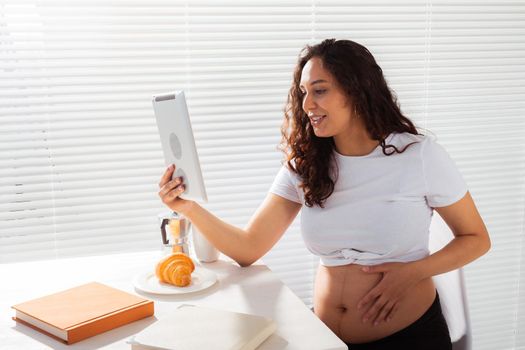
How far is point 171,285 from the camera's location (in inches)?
56.9

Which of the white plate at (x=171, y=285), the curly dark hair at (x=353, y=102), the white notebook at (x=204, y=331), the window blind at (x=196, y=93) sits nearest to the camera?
the white notebook at (x=204, y=331)

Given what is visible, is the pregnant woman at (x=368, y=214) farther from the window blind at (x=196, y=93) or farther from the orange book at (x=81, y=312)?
the window blind at (x=196, y=93)

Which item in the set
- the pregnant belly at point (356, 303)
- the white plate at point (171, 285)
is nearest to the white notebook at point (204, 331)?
the white plate at point (171, 285)

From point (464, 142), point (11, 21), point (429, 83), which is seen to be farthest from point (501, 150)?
point (11, 21)

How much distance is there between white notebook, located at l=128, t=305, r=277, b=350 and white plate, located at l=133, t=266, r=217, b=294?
195mm

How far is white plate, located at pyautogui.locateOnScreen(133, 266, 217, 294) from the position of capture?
141cm

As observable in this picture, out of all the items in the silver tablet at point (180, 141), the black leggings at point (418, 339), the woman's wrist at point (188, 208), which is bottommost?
the black leggings at point (418, 339)

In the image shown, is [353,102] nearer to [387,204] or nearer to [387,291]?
[387,204]

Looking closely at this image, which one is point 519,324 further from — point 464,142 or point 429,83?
point 429,83

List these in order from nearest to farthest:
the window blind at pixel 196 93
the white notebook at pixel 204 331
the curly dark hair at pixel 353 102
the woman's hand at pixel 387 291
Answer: the white notebook at pixel 204 331 < the woman's hand at pixel 387 291 < the curly dark hair at pixel 353 102 < the window blind at pixel 196 93

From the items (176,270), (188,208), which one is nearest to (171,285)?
(176,270)

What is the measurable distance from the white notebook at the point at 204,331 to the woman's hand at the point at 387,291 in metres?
0.49

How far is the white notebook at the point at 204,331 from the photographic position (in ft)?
3.46

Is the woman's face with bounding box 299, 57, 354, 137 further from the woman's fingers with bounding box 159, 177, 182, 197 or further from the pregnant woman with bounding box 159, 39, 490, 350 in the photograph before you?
the woman's fingers with bounding box 159, 177, 182, 197
